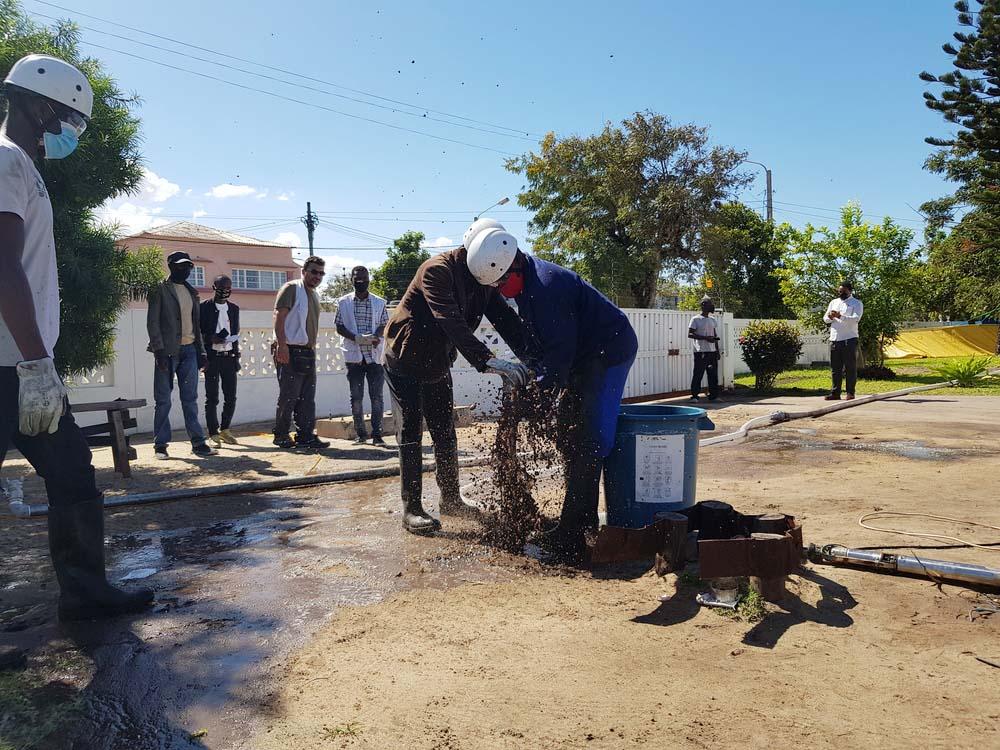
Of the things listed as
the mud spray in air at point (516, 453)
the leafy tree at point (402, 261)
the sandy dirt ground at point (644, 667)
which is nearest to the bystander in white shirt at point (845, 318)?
the sandy dirt ground at point (644, 667)

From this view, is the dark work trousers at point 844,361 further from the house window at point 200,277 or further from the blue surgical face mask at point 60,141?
the house window at point 200,277

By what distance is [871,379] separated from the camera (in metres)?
17.2

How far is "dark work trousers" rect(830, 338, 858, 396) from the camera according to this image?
1242cm

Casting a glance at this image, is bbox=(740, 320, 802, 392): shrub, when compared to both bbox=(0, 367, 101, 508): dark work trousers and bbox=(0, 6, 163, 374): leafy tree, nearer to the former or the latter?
bbox=(0, 6, 163, 374): leafy tree

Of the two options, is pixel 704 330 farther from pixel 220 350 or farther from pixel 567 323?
pixel 567 323

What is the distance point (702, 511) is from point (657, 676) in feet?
4.42

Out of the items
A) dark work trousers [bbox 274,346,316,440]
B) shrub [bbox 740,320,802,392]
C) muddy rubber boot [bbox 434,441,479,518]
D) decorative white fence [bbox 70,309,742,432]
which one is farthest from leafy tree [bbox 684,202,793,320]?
muddy rubber boot [bbox 434,441,479,518]

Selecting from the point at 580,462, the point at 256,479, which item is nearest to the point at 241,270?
the point at 256,479

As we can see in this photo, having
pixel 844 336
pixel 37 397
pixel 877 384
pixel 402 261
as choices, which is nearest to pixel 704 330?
pixel 844 336

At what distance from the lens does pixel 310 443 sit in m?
8.37

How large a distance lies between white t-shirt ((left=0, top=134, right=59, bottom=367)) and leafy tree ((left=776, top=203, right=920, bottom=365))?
695 inches

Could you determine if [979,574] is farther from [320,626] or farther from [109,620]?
[109,620]

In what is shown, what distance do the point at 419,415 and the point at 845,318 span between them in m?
9.95

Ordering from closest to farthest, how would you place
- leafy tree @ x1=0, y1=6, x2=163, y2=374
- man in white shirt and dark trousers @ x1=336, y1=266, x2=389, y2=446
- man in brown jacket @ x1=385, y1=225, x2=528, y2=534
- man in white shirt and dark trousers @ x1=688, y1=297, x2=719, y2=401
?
man in brown jacket @ x1=385, y1=225, x2=528, y2=534 < leafy tree @ x1=0, y1=6, x2=163, y2=374 < man in white shirt and dark trousers @ x1=336, y1=266, x2=389, y2=446 < man in white shirt and dark trousers @ x1=688, y1=297, x2=719, y2=401
